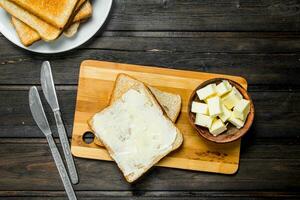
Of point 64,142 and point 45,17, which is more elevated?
point 45,17

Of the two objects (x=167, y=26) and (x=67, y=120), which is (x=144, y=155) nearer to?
(x=67, y=120)

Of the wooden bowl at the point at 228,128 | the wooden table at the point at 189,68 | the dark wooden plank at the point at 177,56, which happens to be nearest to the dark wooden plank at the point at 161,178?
the wooden table at the point at 189,68

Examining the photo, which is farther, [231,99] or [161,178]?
[161,178]

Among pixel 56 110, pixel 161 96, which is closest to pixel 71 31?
pixel 56 110

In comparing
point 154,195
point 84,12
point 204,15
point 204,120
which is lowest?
point 154,195

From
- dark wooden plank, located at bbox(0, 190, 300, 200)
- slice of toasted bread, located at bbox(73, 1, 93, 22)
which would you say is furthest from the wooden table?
slice of toasted bread, located at bbox(73, 1, 93, 22)

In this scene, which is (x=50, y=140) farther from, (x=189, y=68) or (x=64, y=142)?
(x=189, y=68)

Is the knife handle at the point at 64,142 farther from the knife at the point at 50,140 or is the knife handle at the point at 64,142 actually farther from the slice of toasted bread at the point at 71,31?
the slice of toasted bread at the point at 71,31
